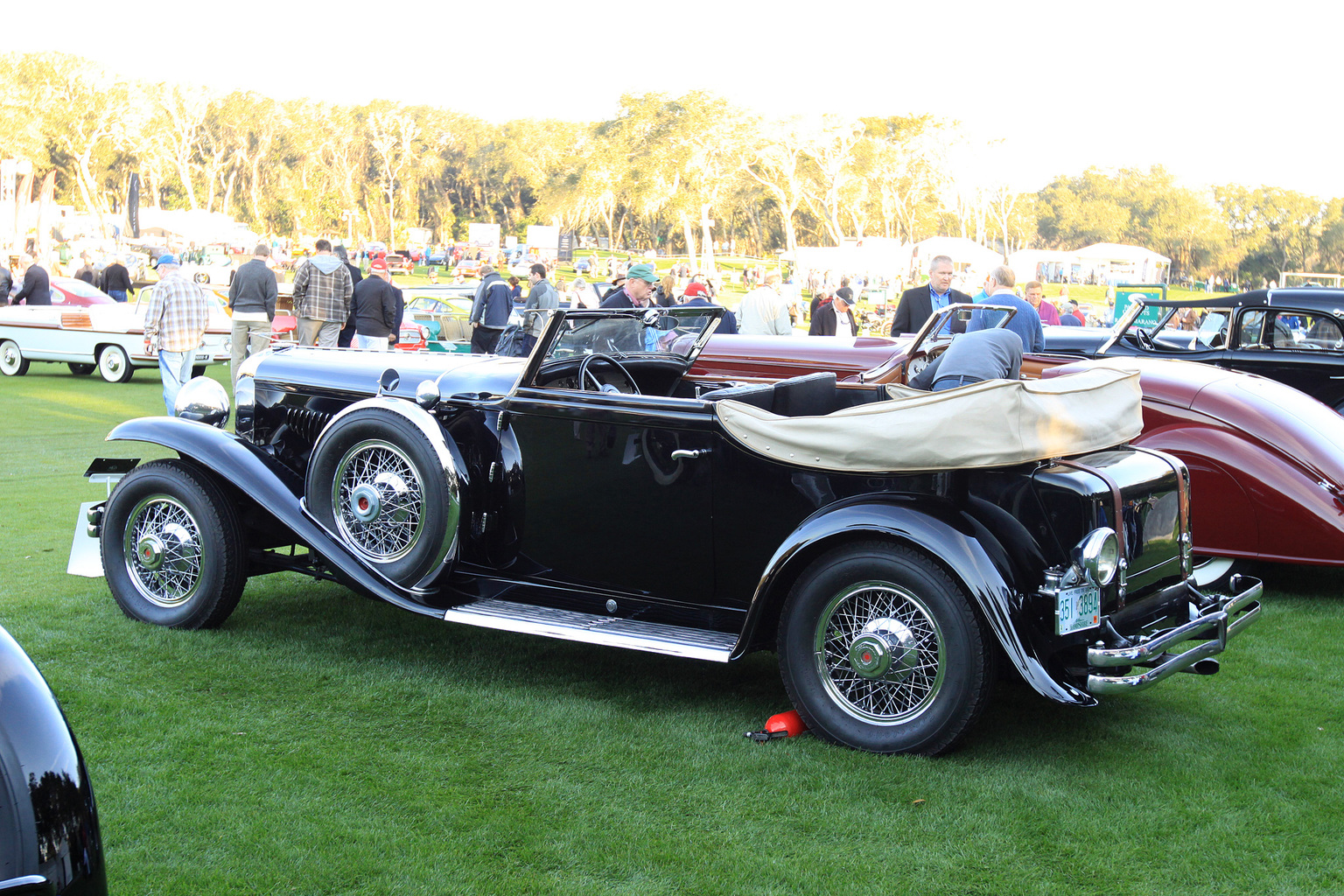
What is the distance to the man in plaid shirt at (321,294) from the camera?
1159 centimetres

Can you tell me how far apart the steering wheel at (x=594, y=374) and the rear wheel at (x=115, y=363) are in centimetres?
1388

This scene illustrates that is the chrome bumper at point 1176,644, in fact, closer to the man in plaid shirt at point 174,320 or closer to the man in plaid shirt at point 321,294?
the man in plaid shirt at point 321,294

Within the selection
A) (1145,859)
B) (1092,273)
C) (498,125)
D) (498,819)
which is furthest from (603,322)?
(498,125)

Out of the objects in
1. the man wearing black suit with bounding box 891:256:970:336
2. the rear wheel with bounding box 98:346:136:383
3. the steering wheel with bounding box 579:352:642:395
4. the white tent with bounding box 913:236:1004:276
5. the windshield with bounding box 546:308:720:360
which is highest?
the white tent with bounding box 913:236:1004:276

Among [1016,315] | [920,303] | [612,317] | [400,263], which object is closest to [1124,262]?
[400,263]

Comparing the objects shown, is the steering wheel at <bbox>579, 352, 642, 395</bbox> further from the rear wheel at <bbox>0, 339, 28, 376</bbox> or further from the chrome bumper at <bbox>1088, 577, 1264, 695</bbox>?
the rear wheel at <bbox>0, 339, 28, 376</bbox>

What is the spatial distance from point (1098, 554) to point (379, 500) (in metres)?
2.91

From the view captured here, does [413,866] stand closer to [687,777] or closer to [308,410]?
[687,777]

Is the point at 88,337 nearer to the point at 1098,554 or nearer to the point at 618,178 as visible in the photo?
→ the point at 1098,554

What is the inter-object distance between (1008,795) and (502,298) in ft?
34.5

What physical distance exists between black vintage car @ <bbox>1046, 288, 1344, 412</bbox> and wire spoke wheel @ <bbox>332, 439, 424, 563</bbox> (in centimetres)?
592

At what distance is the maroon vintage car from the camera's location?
5.91 metres

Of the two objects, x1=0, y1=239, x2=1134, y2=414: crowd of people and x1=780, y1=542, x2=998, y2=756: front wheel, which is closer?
x1=780, y1=542, x2=998, y2=756: front wheel

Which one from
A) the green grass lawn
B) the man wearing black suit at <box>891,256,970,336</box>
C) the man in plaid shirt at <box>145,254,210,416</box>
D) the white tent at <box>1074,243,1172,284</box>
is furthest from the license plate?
the white tent at <box>1074,243,1172,284</box>
